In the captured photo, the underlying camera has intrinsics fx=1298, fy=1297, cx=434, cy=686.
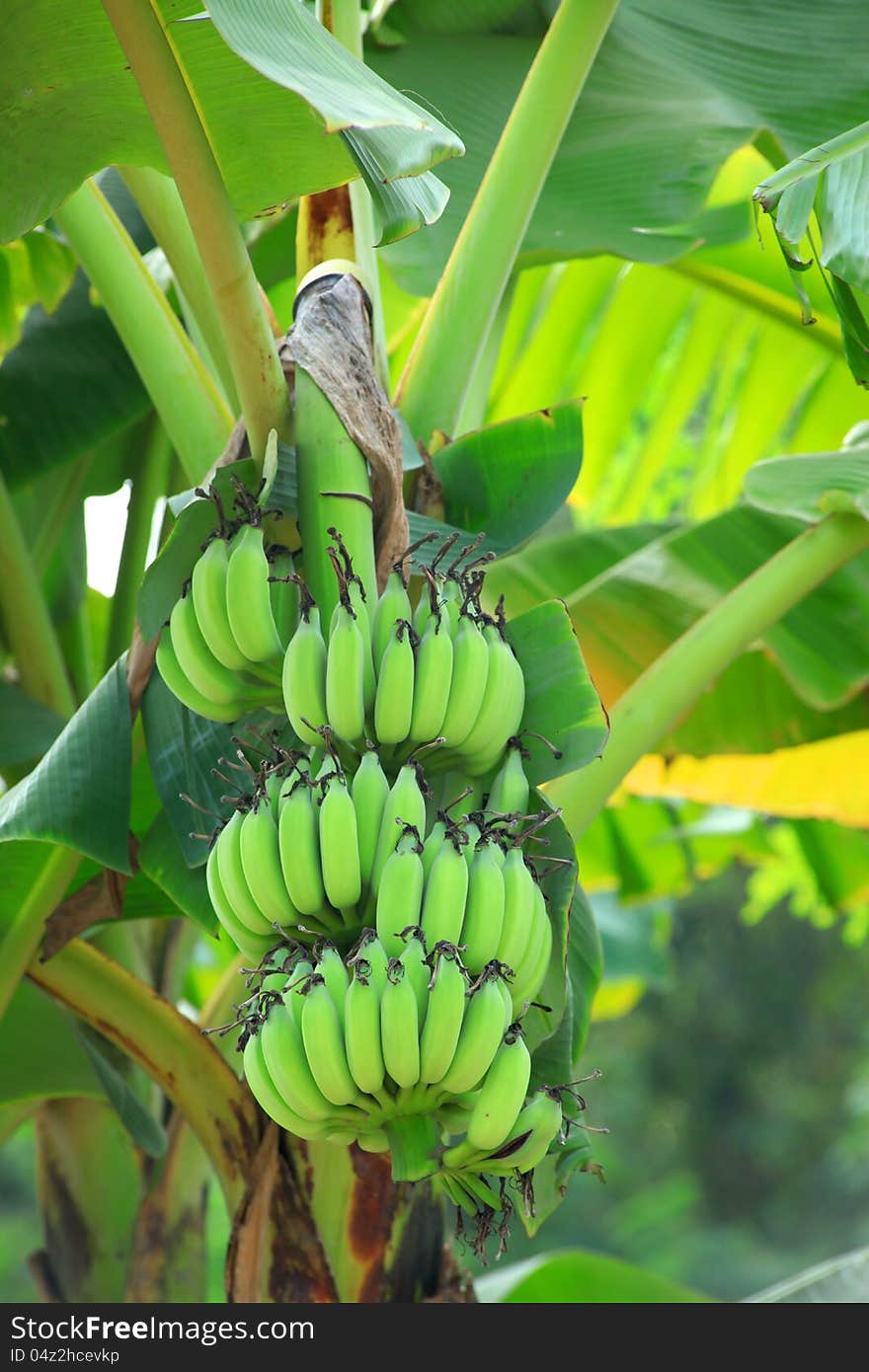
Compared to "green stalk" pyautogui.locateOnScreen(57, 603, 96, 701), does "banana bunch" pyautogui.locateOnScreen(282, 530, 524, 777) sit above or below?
above

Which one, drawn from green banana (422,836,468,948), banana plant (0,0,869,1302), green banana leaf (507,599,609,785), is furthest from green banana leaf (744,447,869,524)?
green banana (422,836,468,948)

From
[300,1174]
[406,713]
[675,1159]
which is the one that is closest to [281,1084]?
[406,713]

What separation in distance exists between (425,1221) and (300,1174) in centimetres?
13

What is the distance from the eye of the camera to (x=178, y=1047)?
110 cm

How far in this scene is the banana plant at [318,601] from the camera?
29.8 inches

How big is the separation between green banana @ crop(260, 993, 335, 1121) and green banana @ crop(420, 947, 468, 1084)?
65mm

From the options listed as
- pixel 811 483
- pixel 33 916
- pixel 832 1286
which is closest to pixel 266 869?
pixel 33 916

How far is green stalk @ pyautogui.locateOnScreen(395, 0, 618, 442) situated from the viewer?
40.3 inches

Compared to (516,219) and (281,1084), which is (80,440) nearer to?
(516,219)

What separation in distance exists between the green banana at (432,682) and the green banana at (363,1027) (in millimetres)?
159

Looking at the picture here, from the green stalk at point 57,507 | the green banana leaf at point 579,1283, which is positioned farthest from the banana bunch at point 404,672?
the green banana leaf at point 579,1283

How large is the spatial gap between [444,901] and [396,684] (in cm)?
13

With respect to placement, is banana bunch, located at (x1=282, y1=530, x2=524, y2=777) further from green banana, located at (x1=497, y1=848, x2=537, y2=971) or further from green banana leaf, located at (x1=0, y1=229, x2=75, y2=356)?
green banana leaf, located at (x1=0, y1=229, x2=75, y2=356)

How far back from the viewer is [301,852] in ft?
2.43
